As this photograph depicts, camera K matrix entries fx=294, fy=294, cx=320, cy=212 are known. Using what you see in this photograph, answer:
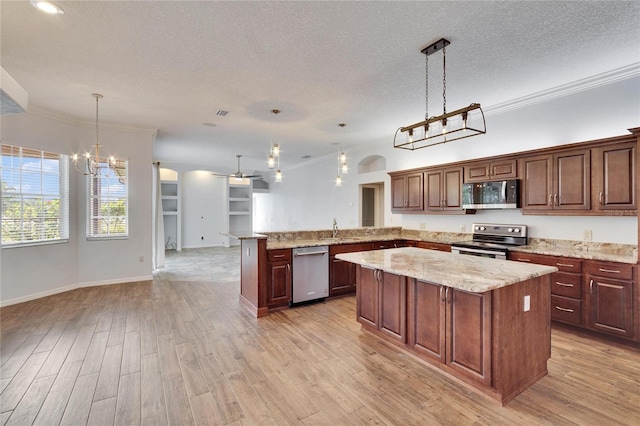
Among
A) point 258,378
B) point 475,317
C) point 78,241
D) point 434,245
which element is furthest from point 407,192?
point 78,241

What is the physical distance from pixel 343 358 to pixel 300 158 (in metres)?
6.89

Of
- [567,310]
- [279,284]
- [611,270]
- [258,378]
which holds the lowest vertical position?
[258,378]

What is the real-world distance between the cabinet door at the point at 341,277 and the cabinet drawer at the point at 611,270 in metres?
2.90

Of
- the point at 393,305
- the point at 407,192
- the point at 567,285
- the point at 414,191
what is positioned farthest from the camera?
the point at 407,192

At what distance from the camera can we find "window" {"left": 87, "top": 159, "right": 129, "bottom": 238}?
5312mm

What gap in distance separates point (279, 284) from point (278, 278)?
0.09 m

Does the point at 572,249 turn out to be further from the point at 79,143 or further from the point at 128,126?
the point at 79,143

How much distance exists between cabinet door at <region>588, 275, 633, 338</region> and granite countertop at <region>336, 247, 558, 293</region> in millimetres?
1284

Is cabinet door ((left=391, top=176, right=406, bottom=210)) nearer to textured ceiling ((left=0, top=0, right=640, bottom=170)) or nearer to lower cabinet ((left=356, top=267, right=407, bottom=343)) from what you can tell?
textured ceiling ((left=0, top=0, right=640, bottom=170))

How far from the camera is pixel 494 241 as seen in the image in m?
4.38

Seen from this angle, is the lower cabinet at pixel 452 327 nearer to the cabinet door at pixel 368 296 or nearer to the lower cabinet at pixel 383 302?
the lower cabinet at pixel 383 302

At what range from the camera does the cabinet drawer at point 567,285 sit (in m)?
3.24

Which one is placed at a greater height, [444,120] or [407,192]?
[444,120]

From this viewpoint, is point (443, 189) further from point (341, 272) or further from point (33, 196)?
point (33, 196)
